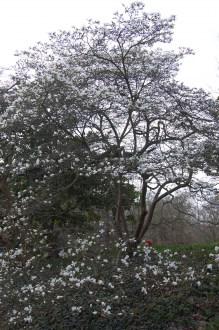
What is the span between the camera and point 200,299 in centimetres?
462

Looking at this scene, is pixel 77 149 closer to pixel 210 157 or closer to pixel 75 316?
pixel 210 157

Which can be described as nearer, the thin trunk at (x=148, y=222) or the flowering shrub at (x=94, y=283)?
the flowering shrub at (x=94, y=283)

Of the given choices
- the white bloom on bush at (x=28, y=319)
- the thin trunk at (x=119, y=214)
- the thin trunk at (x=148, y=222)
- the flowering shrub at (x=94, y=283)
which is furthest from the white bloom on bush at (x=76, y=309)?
the thin trunk at (x=148, y=222)

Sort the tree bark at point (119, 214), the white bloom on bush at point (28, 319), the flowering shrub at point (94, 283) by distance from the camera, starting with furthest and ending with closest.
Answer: the tree bark at point (119, 214) → the white bloom on bush at point (28, 319) → the flowering shrub at point (94, 283)

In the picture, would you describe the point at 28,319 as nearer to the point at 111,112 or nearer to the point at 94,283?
the point at 94,283

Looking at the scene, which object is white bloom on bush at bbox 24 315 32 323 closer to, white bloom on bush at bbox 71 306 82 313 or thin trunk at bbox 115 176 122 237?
white bloom on bush at bbox 71 306 82 313

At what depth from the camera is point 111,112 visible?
7.04m

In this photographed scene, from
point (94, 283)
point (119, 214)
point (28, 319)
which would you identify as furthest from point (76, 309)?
point (119, 214)

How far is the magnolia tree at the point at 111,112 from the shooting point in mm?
6641

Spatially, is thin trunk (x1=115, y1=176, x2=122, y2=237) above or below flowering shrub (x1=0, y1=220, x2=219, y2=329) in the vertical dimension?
above

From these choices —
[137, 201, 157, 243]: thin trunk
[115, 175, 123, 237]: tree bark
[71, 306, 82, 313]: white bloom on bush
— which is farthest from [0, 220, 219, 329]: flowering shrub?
[137, 201, 157, 243]: thin trunk

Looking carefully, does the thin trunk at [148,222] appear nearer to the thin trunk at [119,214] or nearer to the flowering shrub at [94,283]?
the thin trunk at [119,214]

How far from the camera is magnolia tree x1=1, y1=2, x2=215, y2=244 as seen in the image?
6641 mm

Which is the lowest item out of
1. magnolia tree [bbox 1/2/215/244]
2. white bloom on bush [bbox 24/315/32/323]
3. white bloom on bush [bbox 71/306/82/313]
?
white bloom on bush [bbox 24/315/32/323]
